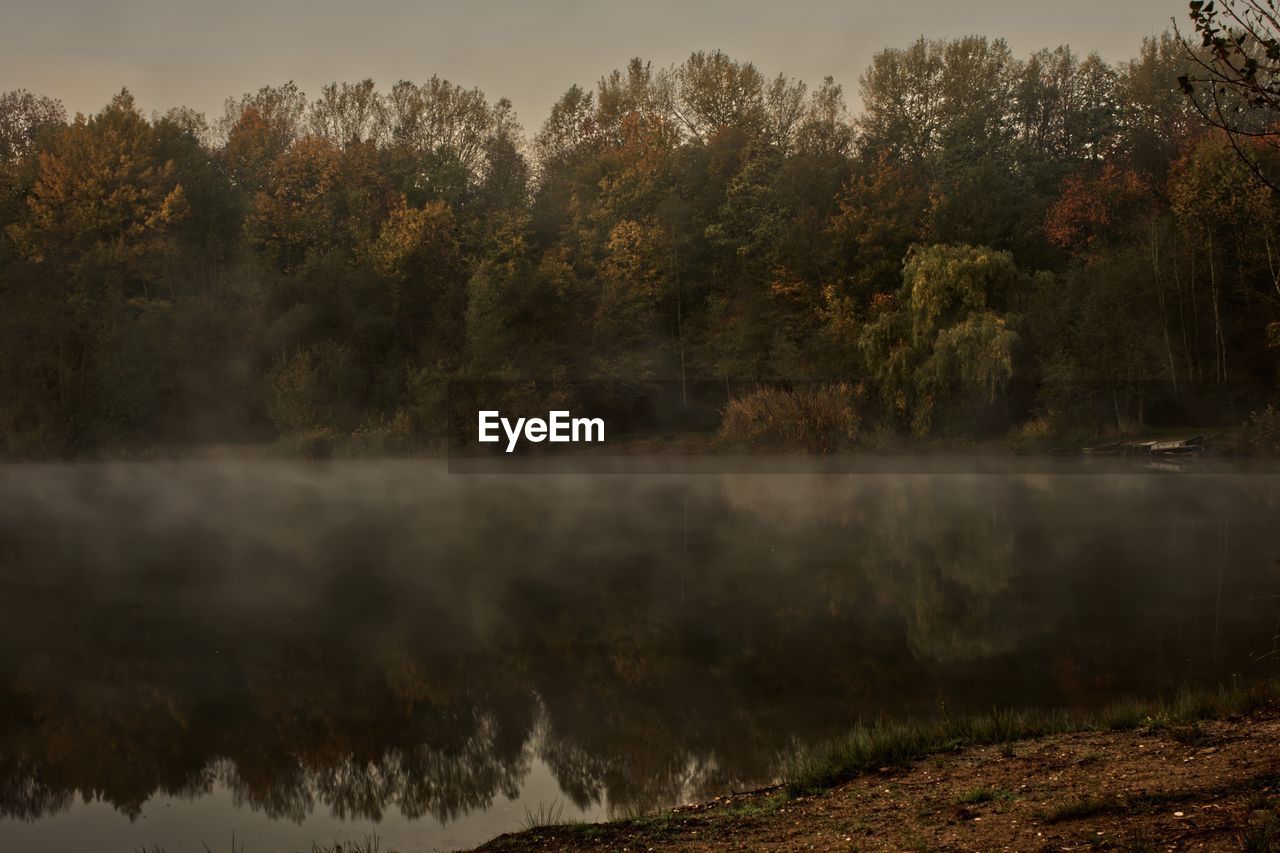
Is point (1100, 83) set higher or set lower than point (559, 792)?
higher

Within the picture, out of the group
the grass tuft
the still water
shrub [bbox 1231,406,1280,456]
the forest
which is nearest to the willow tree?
the forest

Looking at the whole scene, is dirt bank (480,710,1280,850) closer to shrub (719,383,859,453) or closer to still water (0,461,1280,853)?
still water (0,461,1280,853)

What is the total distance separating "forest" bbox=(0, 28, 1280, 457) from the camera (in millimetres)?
41781

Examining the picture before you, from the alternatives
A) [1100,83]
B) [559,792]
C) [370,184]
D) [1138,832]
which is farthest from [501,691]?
[1100,83]

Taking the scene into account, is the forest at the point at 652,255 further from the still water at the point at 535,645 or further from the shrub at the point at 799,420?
the still water at the point at 535,645

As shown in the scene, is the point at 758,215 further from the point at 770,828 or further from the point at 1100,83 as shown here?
the point at 770,828

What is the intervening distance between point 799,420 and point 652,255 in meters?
18.1

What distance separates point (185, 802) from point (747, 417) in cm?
3131

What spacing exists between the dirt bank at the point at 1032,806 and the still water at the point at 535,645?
1.61 meters

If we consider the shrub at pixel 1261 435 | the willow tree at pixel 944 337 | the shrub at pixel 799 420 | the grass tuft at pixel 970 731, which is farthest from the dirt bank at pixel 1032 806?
the willow tree at pixel 944 337

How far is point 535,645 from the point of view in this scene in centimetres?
1501

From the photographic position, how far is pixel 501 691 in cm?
1297

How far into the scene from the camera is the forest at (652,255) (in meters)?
41.8

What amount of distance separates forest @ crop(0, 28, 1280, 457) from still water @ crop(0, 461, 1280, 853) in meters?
14.9
